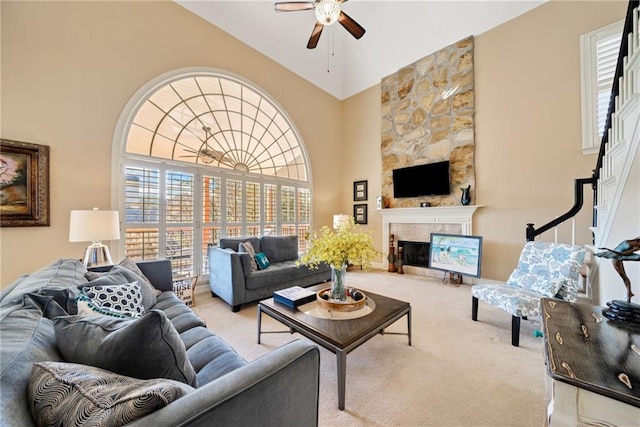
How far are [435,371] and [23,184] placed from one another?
424 cm

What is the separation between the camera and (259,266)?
3369 millimetres

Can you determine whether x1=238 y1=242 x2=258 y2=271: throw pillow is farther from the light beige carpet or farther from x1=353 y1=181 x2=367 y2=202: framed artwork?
x1=353 y1=181 x2=367 y2=202: framed artwork

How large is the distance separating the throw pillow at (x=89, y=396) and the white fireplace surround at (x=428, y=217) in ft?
11.4

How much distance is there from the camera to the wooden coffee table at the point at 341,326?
1440 millimetres

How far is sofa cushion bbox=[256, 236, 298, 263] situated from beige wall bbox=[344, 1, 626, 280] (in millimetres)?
3194

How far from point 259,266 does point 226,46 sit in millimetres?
3733

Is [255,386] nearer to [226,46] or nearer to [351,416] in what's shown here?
[351,416]

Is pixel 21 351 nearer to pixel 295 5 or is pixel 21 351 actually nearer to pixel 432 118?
pixel 295 5

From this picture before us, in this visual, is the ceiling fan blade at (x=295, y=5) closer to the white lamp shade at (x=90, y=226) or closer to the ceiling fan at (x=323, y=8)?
the ceiling fan at (x=323, y=8)

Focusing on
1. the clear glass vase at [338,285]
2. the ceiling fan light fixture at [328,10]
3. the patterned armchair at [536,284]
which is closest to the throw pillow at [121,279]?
the clear glass vase at [338,285]

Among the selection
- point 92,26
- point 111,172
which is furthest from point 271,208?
point 92,26

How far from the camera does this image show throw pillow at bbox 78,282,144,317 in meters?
1.23

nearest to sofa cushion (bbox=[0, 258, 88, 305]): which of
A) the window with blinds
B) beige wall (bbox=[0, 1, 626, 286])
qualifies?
beige wall (bbox=[0, 1, 626, 286])

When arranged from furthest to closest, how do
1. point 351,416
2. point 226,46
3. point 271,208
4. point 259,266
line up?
1. point 271,208
2. point 226,46
3. point 259,266
4. point 351,416
